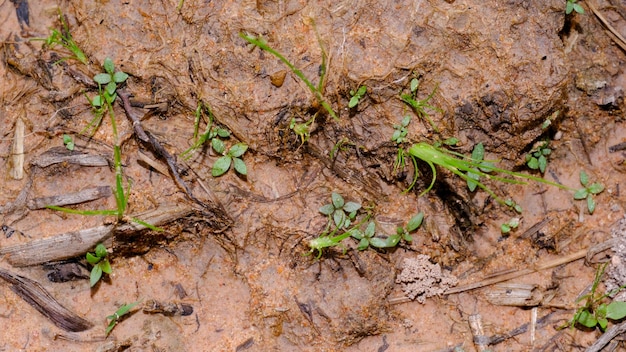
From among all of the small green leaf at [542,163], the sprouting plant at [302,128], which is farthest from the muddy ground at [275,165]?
the small green leaf at [542,163]

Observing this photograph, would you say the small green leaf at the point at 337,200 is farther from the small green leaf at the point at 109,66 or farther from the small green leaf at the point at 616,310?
the small green leaf at the point at 616,310

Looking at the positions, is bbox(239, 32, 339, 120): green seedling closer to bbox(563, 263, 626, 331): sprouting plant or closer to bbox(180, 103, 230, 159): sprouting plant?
bbox(180, 103, 230, 159): sprouting plant

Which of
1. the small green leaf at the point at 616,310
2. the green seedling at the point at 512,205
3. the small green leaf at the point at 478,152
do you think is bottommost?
the small green leaf at the point at 616,310

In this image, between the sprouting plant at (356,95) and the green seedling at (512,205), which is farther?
the green seedling at (512,205)

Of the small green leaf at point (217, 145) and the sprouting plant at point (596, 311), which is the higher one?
the small green leaf at point (217, 145)

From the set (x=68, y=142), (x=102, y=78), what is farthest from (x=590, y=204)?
(x=68, y=142)

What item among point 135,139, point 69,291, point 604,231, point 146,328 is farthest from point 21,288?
point 604,231

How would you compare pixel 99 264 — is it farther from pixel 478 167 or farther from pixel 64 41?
pixel 478 167

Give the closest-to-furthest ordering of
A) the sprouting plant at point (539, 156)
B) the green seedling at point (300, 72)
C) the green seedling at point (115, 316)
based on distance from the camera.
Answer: the green seedling at point (300, 72), the green seedling at point (115, 316), the sprouting plant at point (539, 156)
